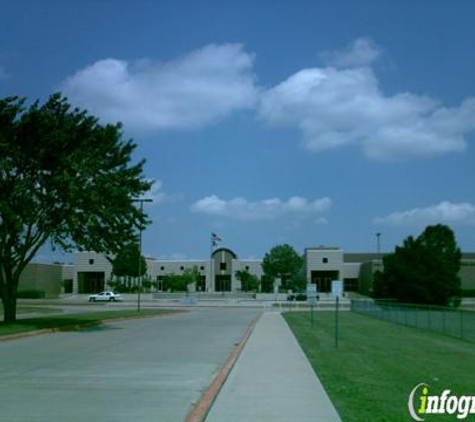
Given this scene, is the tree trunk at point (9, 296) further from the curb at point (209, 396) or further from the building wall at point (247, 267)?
the building wall at point (247, 267)

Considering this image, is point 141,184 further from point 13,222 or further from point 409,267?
point 409,267

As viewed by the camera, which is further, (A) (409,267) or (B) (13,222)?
(A) (409,267)

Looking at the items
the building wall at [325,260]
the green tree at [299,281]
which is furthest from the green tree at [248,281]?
the building wall at [325,260]

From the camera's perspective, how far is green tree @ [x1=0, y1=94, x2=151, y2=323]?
28875mm

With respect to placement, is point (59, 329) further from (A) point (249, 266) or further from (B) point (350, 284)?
(A) point (249, 266)

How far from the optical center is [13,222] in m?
28.1

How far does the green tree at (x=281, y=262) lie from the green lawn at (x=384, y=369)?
83.5 m

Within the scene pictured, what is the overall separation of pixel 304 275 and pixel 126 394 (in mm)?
105657

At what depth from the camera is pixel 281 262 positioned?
111562 mm

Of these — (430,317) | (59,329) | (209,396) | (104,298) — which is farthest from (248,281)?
(209,396)

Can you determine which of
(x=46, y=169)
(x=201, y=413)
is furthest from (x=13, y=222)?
(x=201, y=413)

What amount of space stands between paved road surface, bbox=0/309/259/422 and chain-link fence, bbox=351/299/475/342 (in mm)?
10578

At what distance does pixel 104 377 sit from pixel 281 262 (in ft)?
322

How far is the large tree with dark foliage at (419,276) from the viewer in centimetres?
6272
